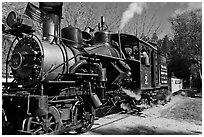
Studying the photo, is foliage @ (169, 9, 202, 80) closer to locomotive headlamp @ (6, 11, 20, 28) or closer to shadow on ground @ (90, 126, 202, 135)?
shadow on ground @ (90, 126, 202, 135)

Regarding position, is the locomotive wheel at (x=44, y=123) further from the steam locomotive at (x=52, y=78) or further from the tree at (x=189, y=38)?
the tree at (x=189, y=38)

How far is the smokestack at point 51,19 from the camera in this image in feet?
21.7

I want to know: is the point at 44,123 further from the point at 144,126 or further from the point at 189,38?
the point at 189,38

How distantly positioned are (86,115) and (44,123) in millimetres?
1468

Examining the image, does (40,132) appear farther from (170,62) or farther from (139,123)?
(170,62)

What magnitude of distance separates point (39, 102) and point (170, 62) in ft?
102

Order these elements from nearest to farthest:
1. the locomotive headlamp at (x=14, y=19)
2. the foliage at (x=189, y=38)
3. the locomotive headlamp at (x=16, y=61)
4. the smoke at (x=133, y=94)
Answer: the locomotive headlamp at (x=14, y=19) < the locomotive headlamp at (x=16, y=61) < the smoke at (x=133, y=94) < the foliage at (x=189, y=38)

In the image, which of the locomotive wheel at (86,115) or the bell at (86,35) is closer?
the locomotive wheel at (86,115)

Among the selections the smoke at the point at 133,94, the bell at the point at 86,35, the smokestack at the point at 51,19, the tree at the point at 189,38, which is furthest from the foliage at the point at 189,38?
the smokestack at the point at 51,19

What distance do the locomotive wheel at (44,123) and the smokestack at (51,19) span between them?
6.76ft

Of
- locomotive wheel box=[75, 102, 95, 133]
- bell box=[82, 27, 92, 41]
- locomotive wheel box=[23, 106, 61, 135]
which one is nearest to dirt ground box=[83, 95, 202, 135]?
locomotive wheel box=[75, 102, 95, 133]

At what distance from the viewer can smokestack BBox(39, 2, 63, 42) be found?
6621 millimetres

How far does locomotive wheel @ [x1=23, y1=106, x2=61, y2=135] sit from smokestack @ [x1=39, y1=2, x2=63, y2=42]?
206 centimetres

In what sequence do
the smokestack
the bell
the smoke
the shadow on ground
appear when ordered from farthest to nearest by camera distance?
the smoke < the bell < the smokestack < the shadow on ground
